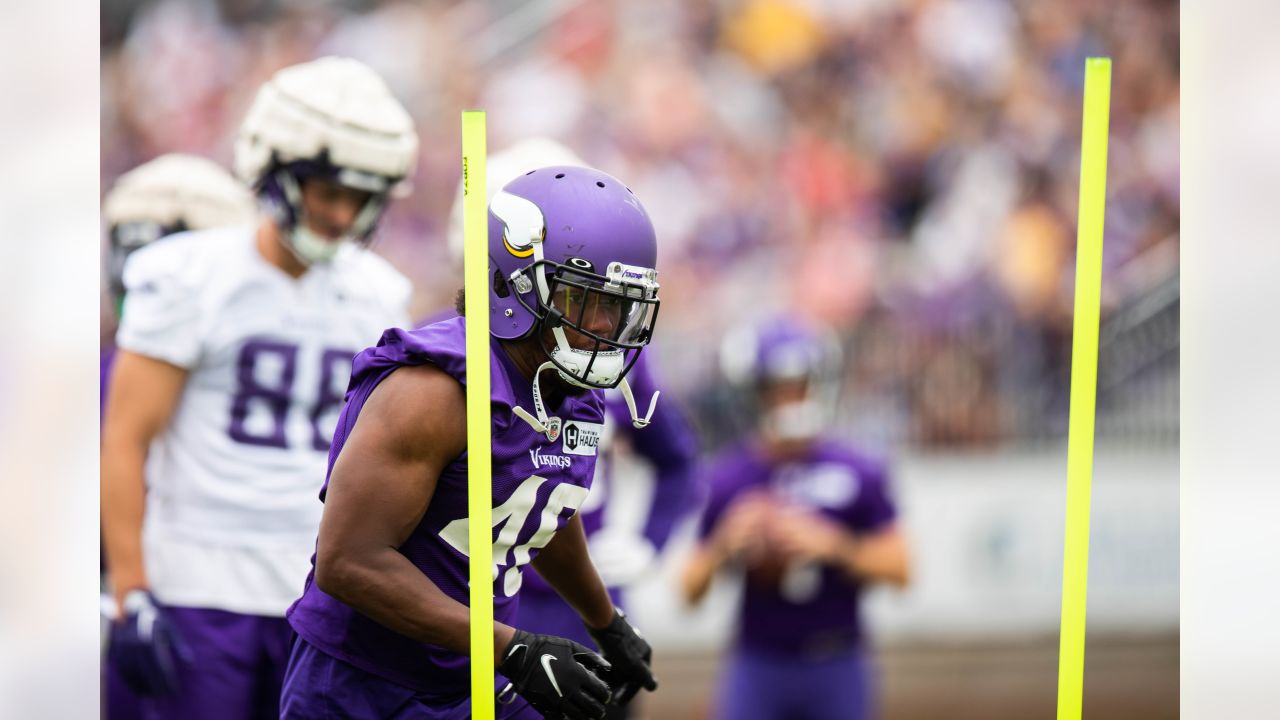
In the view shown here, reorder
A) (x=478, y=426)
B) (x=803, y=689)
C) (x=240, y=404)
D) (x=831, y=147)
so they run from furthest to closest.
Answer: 1. (x=831, y=147)
2. (x=803, y=689)
3. (x=240, y=404)
4. (x=478, y=426)

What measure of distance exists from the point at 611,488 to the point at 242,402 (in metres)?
1.08

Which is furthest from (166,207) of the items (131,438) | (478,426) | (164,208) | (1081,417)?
(1081,417)

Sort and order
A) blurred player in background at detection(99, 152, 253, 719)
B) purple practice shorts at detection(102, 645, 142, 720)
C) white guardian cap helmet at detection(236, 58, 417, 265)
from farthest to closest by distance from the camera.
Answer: blurred player in background at detection(99, 152, 253, 719)
purple practice shorts at detection(102, 645, 142, 720)
white guardian cap helmet at detection(236, 58, 417, 265)

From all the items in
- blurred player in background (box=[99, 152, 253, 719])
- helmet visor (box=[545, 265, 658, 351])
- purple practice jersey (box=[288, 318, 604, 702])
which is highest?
blurred player in background (box=[99, 152, 253, 719])

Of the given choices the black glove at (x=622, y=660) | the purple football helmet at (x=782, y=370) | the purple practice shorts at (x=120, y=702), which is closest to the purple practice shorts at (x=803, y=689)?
the purple football helmet at (x=782, y=370)

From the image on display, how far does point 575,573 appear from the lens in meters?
2.71

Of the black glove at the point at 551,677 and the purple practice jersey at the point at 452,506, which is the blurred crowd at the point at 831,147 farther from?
the black glove at the point at 551,677

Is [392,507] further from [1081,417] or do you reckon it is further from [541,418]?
[1081,417]

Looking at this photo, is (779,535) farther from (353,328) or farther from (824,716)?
(353,328)

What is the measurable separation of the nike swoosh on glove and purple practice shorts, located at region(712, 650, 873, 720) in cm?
224

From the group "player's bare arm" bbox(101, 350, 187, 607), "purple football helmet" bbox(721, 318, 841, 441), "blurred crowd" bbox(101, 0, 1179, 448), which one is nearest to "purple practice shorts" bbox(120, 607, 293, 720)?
"player's bare arm" bbox(101, 350, 187, 607)

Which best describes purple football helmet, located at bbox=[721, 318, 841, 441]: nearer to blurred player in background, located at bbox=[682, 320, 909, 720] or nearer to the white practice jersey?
blurred player in background, located at bbox=[682, 320, 909, 720]

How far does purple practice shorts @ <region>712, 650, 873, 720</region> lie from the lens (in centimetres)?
513
